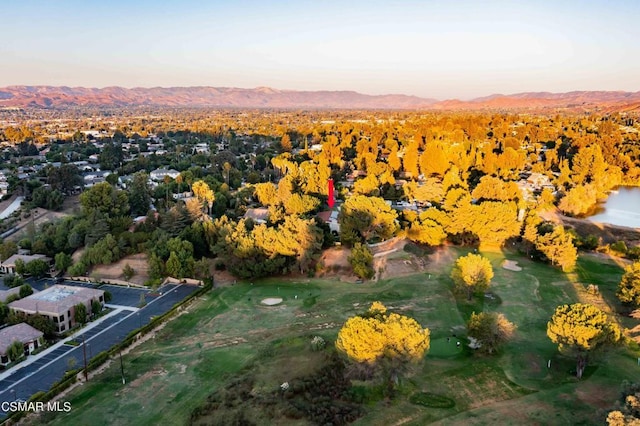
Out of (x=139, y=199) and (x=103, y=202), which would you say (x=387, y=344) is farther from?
(x=139, y=199)

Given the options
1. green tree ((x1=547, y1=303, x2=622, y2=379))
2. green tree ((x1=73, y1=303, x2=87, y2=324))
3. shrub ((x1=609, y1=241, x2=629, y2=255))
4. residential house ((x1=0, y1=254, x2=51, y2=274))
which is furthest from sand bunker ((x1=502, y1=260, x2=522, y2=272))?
residential house ((x1=0, y1=254, x2=51, y2=274))

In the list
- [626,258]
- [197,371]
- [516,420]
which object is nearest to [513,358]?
[516,420]

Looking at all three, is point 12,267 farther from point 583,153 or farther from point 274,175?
point 583,153

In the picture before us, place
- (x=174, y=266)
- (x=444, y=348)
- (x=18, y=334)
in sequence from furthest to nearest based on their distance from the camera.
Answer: (x=174, y=266), (x=18, y=334), (x=444, y=348)

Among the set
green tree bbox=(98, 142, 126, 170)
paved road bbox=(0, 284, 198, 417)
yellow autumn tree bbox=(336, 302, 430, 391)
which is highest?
green tree bbox=(98, 142, 126, 170)

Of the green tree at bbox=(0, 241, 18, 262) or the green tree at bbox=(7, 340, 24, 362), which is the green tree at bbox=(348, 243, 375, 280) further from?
the green tree at bbox=(0, 241, 18, 262)

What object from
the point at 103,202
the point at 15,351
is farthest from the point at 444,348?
the point at 103,202

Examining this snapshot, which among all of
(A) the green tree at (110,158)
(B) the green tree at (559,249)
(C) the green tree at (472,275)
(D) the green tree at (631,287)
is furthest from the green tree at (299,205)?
(A) the green tree at (110,158)
